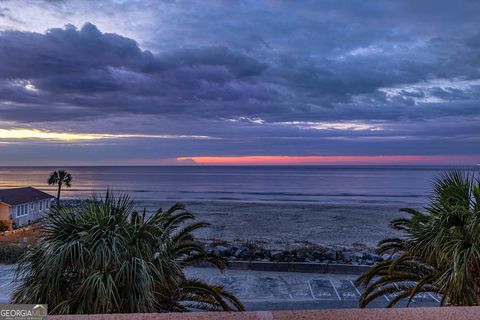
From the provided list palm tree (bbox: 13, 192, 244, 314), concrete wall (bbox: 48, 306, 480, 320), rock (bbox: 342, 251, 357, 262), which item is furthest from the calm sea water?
concrete wall (bbox: 48, 306, 480, 320)

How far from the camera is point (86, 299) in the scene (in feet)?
17.7

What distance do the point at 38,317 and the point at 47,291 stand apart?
3799 millimetres

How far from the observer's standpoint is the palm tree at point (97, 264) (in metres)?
5.46

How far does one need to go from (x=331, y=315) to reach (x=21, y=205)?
36908 millimetres

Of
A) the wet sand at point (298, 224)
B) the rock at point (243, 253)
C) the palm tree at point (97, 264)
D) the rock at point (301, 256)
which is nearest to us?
the palm tree at point (97, 264)

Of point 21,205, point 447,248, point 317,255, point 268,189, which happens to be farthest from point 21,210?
point 268,189

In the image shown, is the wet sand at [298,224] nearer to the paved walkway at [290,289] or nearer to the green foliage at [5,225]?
the paved walkway at [290,289]

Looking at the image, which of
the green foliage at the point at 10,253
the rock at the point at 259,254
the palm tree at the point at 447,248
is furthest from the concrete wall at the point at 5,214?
the palm tree at the point at 447,248

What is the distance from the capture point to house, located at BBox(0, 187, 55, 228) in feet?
104

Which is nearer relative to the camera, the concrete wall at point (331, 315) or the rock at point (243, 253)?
the concrete wall at point (331, 315)

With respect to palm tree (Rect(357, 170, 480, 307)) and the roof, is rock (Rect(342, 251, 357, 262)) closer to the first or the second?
palm tree (Rect(357, 170, 480, 307))

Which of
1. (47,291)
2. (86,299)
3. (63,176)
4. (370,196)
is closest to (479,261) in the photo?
(86,299)

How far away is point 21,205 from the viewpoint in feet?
110

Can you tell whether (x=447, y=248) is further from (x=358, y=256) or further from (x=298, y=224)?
(x=298, y=224)
